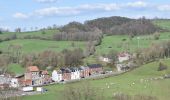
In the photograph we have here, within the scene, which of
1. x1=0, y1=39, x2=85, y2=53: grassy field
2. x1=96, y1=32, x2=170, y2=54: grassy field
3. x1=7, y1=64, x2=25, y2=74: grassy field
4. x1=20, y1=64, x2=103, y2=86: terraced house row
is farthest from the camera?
x1=0, y1=39, x2=85, y2=53: grassy field

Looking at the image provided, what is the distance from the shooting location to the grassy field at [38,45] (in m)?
152

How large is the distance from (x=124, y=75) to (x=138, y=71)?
4.33m

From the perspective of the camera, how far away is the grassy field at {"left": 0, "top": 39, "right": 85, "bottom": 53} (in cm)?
15238

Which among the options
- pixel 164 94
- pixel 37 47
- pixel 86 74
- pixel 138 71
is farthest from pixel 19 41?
pixel 164 94

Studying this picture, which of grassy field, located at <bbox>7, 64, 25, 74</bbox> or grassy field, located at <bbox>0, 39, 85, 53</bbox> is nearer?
grassy field, located at <bbox>7, 64, 25, 74</bbox>

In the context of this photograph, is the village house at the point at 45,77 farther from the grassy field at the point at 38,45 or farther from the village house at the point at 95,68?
the grassy field at the point at 38,45

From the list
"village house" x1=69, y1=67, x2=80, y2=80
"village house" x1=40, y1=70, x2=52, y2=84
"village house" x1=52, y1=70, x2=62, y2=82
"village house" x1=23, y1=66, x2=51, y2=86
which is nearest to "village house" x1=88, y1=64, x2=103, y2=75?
Result: "village house" x1=69, y1=67, x2=80, y2=80

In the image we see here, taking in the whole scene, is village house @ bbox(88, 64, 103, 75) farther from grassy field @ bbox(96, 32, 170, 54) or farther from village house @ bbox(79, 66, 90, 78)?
grassy field @ bbox(96, 32, 170, 54)

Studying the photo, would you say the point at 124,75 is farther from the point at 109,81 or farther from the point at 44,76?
the point at 44,76

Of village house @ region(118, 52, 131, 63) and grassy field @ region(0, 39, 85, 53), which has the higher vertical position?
grassy field @ region(0, 39, 85, 53)

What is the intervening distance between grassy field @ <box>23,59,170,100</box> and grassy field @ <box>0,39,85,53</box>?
53.8 m

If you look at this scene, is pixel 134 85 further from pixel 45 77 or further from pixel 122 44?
pixel 122 44

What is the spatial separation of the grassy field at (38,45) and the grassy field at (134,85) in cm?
5384

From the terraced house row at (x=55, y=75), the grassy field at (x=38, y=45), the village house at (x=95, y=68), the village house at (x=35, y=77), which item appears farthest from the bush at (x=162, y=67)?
the grassy field at (x=38, y=45)
